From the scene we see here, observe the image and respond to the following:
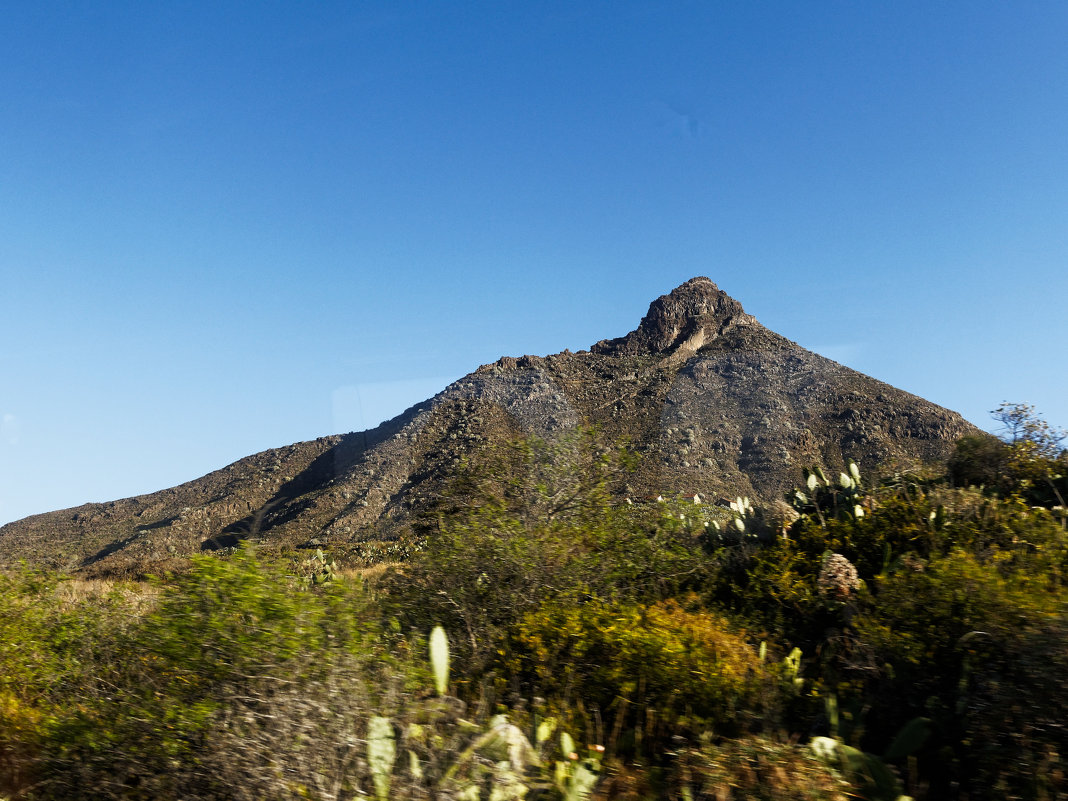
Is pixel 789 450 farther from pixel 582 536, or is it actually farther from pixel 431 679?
pixel 431 679

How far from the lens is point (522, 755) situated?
3977 millimetres

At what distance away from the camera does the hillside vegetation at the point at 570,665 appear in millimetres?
3586

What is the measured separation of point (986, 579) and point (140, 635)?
6302 mm

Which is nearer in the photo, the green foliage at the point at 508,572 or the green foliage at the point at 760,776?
the green foliage at the point at 760,776

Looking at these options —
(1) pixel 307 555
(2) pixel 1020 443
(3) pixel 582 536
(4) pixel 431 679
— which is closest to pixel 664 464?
(1) pixel 307 555

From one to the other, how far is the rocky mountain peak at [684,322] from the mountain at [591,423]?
0.36 m

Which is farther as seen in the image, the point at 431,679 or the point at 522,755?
the point at 431,679

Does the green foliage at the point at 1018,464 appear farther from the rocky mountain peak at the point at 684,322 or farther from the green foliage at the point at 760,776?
the rocky mountain peak at the point at 684,322

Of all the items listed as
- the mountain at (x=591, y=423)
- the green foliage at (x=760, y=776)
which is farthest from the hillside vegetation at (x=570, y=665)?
the mountain at (x=591, y=423)

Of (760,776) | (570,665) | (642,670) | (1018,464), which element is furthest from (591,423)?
(760,776)

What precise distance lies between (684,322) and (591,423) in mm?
29769

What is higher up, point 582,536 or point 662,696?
point 582,536

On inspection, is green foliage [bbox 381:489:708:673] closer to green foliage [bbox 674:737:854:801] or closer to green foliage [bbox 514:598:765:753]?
green foliage [bbox 514:598:765:753]

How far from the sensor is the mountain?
40.4 m
